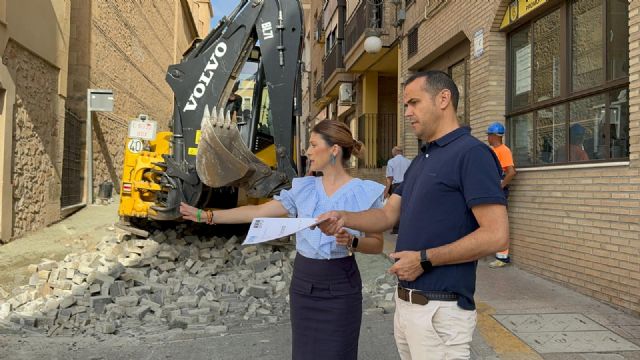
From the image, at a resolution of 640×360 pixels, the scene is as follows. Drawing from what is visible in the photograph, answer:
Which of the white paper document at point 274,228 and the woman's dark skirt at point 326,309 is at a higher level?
the white paper document at point 274,228

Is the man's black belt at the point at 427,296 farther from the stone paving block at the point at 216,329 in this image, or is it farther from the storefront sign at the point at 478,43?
the storefront sign at the point at 478,43

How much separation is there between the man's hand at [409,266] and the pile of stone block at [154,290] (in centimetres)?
330

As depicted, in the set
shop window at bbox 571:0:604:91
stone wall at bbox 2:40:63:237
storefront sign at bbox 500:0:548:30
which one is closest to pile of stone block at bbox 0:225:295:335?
stone wall at bbox 2:40:63:237

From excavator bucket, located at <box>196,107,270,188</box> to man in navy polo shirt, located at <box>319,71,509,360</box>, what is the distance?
3.86m

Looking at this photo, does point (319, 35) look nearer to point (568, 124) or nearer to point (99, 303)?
point (568, 124)

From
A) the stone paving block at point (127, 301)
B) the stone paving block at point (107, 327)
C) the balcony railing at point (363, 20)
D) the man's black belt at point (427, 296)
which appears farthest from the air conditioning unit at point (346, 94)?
the man's black belt at point (427, 296)

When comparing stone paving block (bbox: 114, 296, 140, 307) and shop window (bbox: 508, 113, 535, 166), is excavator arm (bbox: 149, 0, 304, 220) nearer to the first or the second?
stone paving block (bbox: 114, 296, 140, 307)

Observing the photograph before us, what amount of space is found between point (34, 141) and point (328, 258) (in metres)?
8.88

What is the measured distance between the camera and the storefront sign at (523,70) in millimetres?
7357

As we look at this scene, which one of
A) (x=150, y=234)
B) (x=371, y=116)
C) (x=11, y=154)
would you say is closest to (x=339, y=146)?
(x=150, y=234)

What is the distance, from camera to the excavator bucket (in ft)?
19.2

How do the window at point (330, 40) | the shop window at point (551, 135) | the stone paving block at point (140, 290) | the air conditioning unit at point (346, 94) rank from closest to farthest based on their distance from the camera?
1. the stone paving block at point (140, 290)
2. the shop window at point (551, 135)
3. the air conditioning unit at point (346, 94)
4. the window at point (330, 40)

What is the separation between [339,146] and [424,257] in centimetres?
99

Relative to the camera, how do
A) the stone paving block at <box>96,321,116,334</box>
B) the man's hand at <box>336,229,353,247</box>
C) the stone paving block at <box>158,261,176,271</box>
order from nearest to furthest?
1. the man's hand at <box>336,229,353,247</box>
2. the stone paving block at <box>96,321,116,334</box>
3. the stone paving block at <box>158,261,176,271</box>
